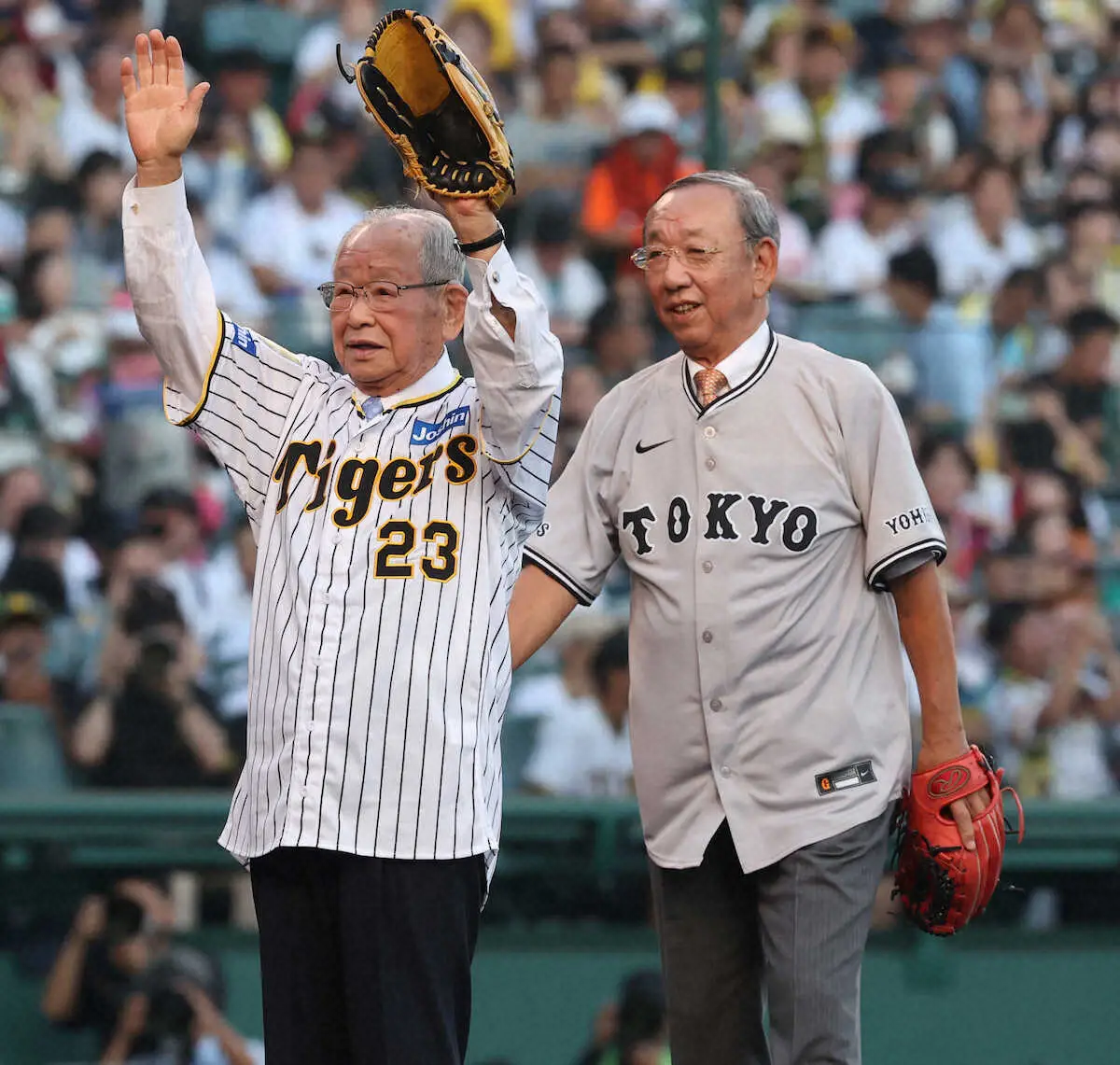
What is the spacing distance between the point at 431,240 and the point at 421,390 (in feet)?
0.82

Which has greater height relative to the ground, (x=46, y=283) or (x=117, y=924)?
A: (x=46, y=283)

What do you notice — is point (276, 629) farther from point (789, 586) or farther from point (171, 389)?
point (789, 586)

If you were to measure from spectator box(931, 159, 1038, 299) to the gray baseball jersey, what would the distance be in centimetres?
585

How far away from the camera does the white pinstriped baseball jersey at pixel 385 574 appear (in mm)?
2881

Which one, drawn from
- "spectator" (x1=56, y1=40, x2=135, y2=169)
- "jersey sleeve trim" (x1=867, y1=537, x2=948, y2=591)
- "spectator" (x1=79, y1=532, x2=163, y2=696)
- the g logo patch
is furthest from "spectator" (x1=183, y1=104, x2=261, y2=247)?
the g logo patch

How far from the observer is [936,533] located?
3.28 meters

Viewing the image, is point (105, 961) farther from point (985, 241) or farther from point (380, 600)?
point (985, 241)

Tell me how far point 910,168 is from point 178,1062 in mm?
6340

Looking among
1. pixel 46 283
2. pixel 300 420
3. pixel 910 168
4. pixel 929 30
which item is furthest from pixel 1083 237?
pixel 300 420

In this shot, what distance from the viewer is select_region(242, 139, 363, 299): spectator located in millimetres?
8242

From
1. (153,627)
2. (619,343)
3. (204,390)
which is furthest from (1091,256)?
(204,390)

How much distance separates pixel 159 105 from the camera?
3146 millimetres

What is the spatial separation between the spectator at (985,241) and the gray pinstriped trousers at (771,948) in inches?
240

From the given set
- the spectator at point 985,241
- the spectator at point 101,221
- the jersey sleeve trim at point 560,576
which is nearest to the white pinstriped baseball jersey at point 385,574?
the jersey sleeve trim at point 560,576
